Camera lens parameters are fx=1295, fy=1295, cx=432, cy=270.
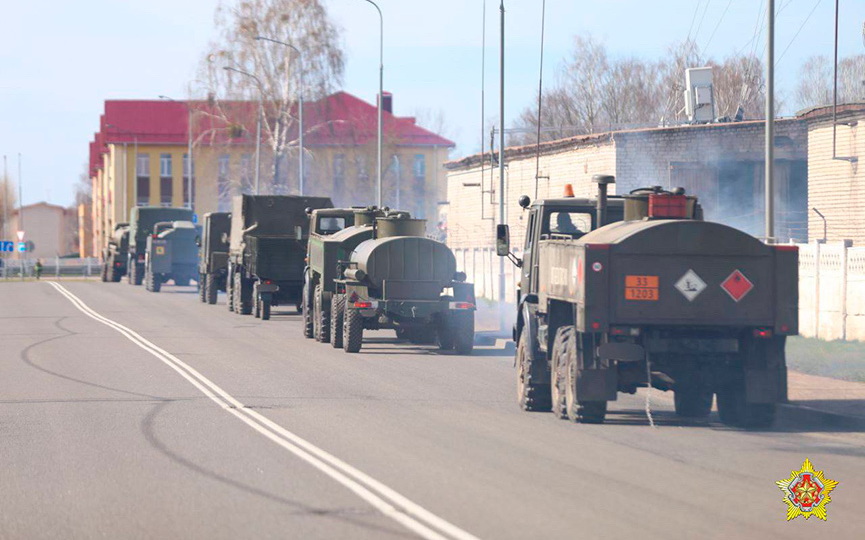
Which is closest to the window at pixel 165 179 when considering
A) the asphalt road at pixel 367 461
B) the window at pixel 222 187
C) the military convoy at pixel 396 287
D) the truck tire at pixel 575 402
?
the window at pixel 222 187

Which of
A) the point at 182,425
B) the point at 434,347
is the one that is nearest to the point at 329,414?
the point at 182,425

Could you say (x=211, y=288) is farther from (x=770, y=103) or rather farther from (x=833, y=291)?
(x=770, y=103)

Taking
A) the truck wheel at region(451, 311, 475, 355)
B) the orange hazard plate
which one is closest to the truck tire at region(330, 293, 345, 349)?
the truck wheel at region(451, 311, 475, 355)

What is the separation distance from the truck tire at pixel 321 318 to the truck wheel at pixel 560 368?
1102 cm

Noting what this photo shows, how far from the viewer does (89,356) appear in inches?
851

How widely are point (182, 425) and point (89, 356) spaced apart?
9.31 metres

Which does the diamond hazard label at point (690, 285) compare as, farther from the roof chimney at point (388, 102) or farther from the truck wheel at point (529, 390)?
the roof chimney at point (388, 102)

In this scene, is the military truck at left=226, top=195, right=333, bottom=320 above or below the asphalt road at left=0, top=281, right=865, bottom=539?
above

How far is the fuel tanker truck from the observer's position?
494 inches

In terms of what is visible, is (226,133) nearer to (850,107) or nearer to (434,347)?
(850,107)

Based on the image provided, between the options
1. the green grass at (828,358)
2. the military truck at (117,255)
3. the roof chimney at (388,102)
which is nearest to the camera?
the green grass at (828,358)

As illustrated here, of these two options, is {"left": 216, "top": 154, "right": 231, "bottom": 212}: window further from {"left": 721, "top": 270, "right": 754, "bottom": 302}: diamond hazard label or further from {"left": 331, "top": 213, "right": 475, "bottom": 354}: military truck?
{"left": 721, "top": 270, "right": 754, "bottom": 302}: diamond hazard label

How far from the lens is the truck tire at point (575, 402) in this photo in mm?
12969

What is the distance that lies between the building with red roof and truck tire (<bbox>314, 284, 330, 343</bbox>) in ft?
145
